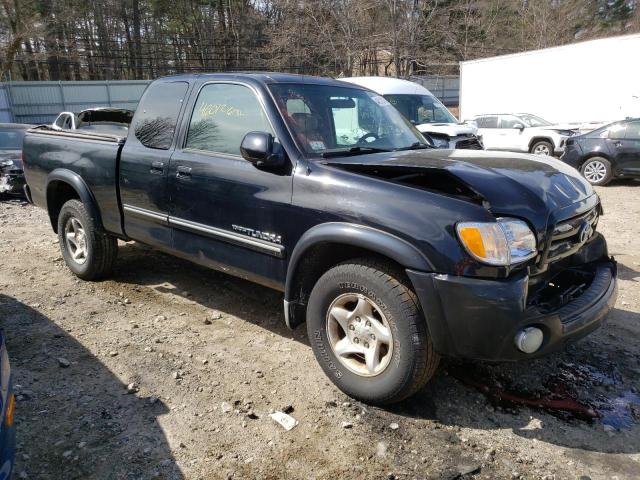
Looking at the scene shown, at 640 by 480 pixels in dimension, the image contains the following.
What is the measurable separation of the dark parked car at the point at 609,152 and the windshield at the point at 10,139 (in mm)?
11539

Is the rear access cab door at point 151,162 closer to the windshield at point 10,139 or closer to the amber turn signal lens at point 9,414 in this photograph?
the amber turn signal lens at point 9,414

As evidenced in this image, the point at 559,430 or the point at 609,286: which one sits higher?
the point at 609,286

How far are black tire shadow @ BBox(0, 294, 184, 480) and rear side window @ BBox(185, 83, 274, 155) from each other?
176 centimetres

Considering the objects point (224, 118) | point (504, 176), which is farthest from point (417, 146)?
point (224, 118)

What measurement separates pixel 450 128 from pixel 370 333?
835 centimetres

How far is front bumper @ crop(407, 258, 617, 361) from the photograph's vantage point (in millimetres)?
2682

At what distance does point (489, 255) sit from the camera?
269cm

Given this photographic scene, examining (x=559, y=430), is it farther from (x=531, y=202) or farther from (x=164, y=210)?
(x=164, y=210)

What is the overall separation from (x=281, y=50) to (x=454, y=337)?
3025 cm

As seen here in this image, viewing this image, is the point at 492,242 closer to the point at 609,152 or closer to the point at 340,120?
the point at 340,120

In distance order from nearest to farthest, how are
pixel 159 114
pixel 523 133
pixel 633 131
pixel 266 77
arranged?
pixel 266 77
pixel 159 114
pixel 633 131
pixel 523 133

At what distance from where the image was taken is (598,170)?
37.0ft

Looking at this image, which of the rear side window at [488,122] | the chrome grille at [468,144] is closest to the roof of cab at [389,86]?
the chrome grille at [468,144]

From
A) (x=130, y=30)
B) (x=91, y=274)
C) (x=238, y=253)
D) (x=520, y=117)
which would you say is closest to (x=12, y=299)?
(x=91, y=274)
